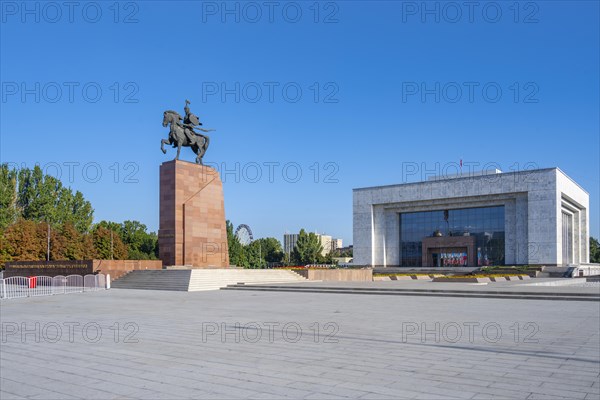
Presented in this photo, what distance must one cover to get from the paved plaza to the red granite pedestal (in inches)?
548

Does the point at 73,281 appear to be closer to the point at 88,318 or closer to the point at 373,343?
the point at 88,318

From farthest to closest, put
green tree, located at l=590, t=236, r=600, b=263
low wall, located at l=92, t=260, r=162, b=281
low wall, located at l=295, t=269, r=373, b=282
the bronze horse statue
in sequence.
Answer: green tree, located at l=590, t=236, r=600, b=263 < low wall, located at l=295, t=269, r=373, b=282 < the bronze horse statue < low wall, located at l=92, t=260, r=162, b=281

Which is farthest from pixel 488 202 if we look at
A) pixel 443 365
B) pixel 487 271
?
pixel 443 365

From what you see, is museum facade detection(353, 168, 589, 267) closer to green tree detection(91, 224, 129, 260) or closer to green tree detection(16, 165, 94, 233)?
green tree detection(91, 224, 129, 260)

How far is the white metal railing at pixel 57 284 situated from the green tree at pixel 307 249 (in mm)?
48826

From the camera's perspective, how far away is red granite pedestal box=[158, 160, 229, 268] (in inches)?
1052

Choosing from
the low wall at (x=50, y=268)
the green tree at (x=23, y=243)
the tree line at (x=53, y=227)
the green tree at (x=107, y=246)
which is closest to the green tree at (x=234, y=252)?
the tree line at (x=53, y=227)

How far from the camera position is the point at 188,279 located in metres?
22.6

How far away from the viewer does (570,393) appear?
5.07 meters

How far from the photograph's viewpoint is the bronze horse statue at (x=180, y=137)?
91.5 ft

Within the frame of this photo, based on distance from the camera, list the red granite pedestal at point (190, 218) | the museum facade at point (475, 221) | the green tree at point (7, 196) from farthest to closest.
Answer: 1. the museum facade at point (475, 221)
2. the green tree at point (7, 196)
3. the red granite pedestal at point (190, 218)

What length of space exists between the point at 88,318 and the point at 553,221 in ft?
141

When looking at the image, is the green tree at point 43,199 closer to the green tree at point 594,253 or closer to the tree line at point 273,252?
the tree line at point 273,252

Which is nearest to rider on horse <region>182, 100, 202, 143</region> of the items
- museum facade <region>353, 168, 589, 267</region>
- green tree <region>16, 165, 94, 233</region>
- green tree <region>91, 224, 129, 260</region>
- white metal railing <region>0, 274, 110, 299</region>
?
white metal railing <region>0, 274, 110, 299</region>
